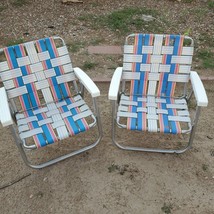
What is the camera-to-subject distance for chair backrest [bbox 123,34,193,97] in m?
2.59

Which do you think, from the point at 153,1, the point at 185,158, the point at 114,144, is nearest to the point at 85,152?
the point at 114,144

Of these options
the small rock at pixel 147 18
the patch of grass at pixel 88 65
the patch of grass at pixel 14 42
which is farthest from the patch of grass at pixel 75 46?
the small rock at pixel 147 18

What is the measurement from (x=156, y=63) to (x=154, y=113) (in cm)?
55

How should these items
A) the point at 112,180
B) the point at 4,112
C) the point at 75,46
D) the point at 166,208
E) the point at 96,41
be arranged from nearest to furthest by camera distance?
the point at 4,112, the point at 166,208, the point at 112,180, the point at 75,46, the point at 96,41

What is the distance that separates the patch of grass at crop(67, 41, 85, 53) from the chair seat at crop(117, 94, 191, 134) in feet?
6.04

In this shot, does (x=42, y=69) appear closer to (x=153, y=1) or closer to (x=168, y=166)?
(x=168, y=166)

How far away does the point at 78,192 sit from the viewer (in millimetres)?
2361

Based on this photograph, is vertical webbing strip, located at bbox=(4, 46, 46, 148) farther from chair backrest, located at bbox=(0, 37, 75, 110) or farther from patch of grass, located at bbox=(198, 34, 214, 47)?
patch of grass, located at bbox=(198, 34, 214, 47)

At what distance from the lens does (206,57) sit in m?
4.05

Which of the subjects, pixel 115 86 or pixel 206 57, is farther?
pixel 206 57

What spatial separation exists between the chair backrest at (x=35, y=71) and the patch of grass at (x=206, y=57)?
220cm

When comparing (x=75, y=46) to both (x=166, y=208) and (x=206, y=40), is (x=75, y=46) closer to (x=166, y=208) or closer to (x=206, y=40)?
(x=206, y=40)

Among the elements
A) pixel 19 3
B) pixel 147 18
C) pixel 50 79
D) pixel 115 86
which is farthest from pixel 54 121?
pixel 19 3

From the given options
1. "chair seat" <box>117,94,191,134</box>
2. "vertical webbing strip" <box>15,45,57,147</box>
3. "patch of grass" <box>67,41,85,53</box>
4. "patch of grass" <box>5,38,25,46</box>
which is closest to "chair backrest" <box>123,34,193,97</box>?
"chair seat" <box>117,94,191,134</box>
